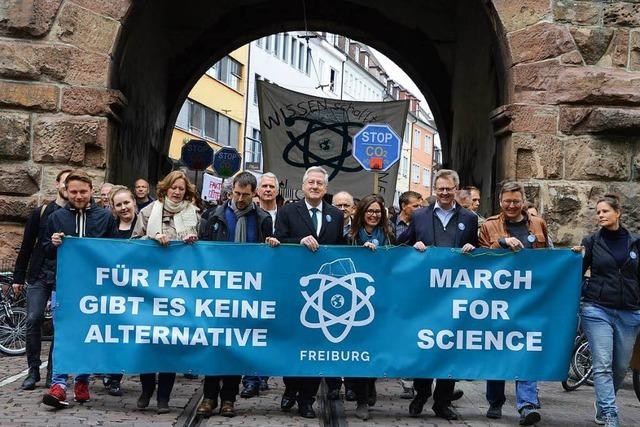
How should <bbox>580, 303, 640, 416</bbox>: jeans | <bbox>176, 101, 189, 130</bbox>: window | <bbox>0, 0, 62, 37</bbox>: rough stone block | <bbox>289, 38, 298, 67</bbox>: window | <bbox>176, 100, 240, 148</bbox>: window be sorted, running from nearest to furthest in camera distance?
<bbox>580, 303, 640, 416</bbox>: jeans → <bbox>0, 0, 62, 37</bbox>: rough stone block → <bbox>176, 101, 189, 130</bbox>: window → <bbox>176, 100, 240, 148</bbox>: window → <bbox>289, 38, 298, 67</bbox>: window

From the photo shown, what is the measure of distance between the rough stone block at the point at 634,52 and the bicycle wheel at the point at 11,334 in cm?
713

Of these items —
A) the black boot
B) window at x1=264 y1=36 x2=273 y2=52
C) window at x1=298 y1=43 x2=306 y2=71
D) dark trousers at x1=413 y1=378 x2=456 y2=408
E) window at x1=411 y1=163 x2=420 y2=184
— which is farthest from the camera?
window at x1=411 y1=163 x2=420 y2=184

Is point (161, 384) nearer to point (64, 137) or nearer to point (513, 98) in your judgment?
point (64, 137)

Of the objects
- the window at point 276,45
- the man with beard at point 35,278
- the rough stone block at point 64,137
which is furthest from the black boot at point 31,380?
the window at point 276,45

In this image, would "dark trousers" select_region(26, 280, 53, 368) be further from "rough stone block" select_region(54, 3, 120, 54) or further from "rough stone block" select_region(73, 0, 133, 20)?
"rough stone block" select_region(73, 0, 133, 20)

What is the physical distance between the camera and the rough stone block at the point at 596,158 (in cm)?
1223

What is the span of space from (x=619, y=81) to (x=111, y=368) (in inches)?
254

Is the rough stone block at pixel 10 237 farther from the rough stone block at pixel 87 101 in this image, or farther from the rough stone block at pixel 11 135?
the rough stone block at pixel 87 101

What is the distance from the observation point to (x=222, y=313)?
8.59 m

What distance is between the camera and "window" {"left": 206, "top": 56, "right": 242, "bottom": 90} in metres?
50.1

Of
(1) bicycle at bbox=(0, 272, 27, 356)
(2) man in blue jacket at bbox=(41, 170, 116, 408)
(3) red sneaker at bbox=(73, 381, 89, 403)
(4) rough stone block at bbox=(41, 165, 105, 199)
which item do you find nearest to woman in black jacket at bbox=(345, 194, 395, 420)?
(2) man in blue jacket at bbox=(41, 170, 116, 408)

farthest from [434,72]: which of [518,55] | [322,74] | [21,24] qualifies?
[322,74]

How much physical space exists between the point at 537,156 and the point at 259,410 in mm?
4827

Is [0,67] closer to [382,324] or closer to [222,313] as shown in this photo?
[222,313]
